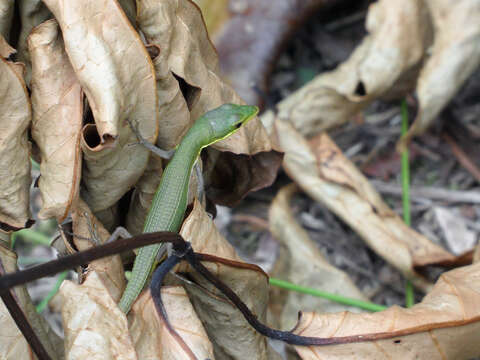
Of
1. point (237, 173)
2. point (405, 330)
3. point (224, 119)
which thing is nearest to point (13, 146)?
point (224, 119)

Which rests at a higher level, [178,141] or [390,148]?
[178,141]

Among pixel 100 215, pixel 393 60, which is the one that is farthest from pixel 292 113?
pixel 100 215

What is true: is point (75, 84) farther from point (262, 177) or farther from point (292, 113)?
point (292, 113)

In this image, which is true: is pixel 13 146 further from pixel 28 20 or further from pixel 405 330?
pixel 405 330

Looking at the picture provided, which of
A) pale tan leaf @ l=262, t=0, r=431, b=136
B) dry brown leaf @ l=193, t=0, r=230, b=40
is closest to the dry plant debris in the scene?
pale tan leaf @ l=262, t=0, r=431, b=136

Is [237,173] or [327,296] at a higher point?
[237,173]

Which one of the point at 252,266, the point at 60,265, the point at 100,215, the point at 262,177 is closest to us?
the point at 60,265

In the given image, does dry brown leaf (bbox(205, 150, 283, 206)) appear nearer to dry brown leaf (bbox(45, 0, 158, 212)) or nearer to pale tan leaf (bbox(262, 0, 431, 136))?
dry brown leaf (bbox(45, 0, 158, 212))
